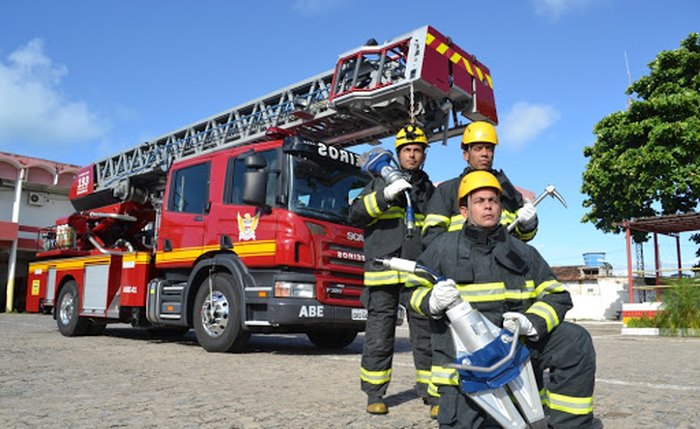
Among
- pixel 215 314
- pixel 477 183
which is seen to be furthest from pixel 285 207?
pixel 477 183

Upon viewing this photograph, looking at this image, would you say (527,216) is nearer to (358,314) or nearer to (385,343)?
(385,343)

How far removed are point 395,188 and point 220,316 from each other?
404 cm

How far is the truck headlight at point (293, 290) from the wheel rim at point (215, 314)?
861 mm

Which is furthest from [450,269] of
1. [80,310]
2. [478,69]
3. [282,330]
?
[80,310]

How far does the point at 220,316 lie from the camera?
6969 mm

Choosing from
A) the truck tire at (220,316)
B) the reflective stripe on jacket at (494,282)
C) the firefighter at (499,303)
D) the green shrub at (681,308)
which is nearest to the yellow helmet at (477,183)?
the firefighter at (499,303)

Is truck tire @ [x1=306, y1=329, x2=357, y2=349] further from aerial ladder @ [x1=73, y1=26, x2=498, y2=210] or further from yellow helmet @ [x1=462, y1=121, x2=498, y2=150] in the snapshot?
yellow helmet @ [x1=462, y1=121, x2=498, y2=150]

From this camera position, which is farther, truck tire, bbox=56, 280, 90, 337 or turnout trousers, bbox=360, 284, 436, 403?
truck tire, bbox=56, 280, 90, 337

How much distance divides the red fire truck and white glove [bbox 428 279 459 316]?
4.03 m

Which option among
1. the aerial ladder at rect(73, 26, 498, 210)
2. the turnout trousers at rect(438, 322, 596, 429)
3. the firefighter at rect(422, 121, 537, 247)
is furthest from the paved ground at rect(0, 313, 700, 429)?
the aerial ladder at rect(73, 26, 498, 210)

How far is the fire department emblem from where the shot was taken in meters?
6.72

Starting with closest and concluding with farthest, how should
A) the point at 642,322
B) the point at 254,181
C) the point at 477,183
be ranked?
the point at 477,183, the point at 254,181, the point at 642,322

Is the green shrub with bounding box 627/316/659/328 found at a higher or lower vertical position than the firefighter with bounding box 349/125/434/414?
lower

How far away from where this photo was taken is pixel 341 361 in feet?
21.5
